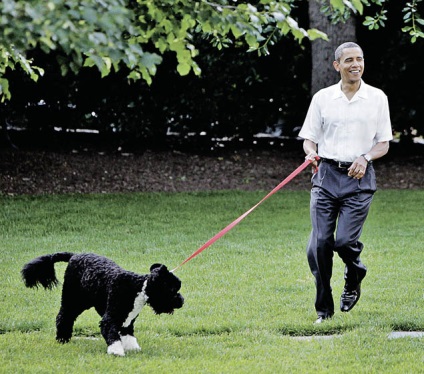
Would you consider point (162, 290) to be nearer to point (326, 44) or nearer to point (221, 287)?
point (221, 287)

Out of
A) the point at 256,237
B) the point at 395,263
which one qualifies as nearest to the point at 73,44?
the point at 395,263

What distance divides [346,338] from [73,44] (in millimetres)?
3110

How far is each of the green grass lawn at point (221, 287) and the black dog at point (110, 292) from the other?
155mm

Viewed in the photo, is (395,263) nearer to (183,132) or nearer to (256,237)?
(256,237)

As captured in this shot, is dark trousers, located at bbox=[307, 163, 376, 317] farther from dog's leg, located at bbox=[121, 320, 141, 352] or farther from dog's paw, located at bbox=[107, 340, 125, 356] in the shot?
dog's paw, located at bbox=[107, 340, 125, 356]

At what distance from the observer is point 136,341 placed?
17.9ft

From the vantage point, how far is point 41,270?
5.61m

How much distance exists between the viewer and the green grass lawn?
5.25 m

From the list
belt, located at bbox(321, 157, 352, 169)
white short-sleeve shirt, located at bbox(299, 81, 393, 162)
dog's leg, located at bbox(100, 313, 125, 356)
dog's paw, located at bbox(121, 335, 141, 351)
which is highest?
white short-sleeve shirt, located at bbox(299, 81, 393, 162)

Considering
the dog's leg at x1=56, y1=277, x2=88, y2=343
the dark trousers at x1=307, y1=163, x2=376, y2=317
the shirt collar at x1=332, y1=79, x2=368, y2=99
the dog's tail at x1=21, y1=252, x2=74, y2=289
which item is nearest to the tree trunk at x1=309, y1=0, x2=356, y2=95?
the shirt collar at x1=332, y1=79, x2=368, y2=99

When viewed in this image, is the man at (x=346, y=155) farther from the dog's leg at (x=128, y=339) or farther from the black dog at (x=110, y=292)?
the dog's leg at (x=128, y=339)

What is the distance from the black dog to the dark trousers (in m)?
1.36

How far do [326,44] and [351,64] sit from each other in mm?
7215

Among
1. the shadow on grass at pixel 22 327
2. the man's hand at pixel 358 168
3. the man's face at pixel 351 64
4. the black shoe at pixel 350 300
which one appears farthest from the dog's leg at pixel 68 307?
the man's face at pixel 351 64
